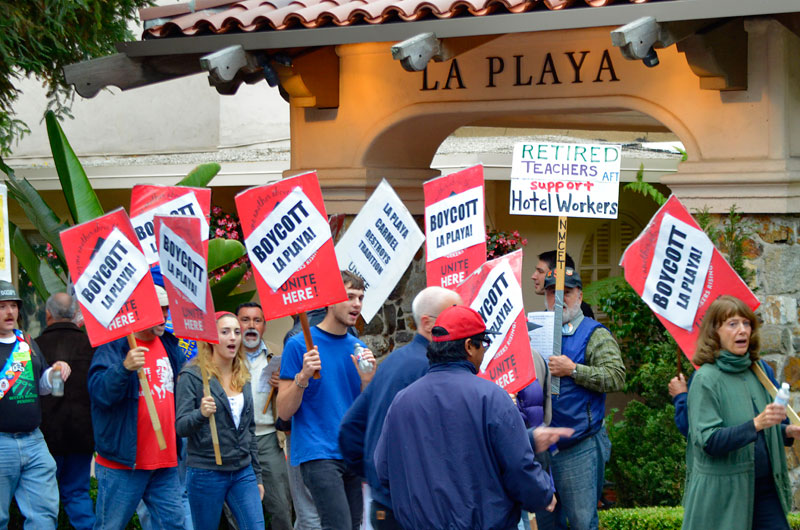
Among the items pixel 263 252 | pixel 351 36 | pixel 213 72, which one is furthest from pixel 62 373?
pixel 351 36

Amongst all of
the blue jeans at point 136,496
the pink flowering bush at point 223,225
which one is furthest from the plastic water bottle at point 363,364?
the pink flowering bush at point 223,225

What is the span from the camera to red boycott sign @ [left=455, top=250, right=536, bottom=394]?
6.89m

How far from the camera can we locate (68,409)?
29.4 feet

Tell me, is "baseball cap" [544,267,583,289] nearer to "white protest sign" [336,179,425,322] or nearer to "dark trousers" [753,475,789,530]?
"white protest sign" [336,179,425,322]

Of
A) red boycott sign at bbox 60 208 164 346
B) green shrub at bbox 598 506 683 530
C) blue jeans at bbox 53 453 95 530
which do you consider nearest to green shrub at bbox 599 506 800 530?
green shrub at bbox 598 506 683 530

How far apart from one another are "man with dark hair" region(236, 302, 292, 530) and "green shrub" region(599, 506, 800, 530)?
7.51 ft

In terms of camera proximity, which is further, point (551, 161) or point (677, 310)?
point (551, 161)

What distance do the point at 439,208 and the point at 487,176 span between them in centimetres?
601

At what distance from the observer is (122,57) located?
1037 cm

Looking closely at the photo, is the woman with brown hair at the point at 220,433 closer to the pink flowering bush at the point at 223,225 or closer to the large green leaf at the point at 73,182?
the large green leaf at the point at 73,182

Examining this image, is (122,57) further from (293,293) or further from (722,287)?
(722,287)

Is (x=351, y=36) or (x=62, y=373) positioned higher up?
(x=351, y=36)

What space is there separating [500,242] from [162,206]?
6.50 meters

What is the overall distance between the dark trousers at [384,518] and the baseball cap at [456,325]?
116 centimetres
